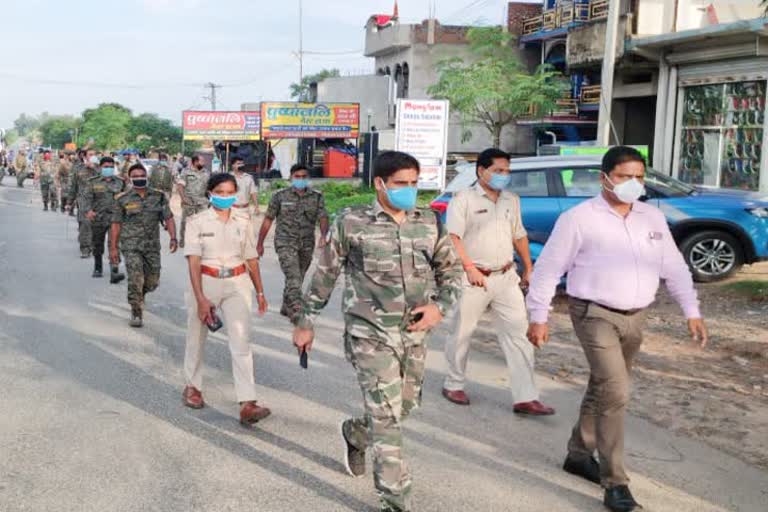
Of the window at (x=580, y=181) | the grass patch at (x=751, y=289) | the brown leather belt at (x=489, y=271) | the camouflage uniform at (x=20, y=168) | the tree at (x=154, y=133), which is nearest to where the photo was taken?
the brown leather belt at (x=489, y=271)

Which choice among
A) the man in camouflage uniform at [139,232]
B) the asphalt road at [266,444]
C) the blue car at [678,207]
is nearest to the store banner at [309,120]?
the blue car at [678,207]

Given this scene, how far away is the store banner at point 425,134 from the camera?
52.0 ft

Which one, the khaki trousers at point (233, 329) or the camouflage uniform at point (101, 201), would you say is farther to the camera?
the camouflage uniform at point (101, 201)

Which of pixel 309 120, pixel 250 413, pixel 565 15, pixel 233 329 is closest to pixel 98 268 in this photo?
pixel 233 329

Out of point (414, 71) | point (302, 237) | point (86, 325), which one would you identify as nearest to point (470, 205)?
point (302, 237)

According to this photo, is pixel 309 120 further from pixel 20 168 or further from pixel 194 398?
pixel 194 398

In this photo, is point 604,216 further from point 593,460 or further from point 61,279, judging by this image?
point 61,279

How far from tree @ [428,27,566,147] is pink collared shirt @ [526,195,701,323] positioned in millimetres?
27139

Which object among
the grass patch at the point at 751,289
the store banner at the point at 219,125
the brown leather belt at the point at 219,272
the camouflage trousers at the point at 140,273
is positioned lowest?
the grass patch at the point at 751,289

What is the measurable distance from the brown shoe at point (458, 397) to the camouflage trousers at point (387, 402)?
2.22 meters

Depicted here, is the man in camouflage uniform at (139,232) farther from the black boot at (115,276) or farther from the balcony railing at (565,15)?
the balcony railing at (565,15)

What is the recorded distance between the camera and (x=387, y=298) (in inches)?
181

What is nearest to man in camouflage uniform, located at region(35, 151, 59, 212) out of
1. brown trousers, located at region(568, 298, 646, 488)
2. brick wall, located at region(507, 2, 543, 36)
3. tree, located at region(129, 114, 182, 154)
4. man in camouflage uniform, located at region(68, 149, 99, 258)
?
man in camouflage uniform, located at region(68, 149, 99, 258)

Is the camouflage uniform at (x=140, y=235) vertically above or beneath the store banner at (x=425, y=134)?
beneath
